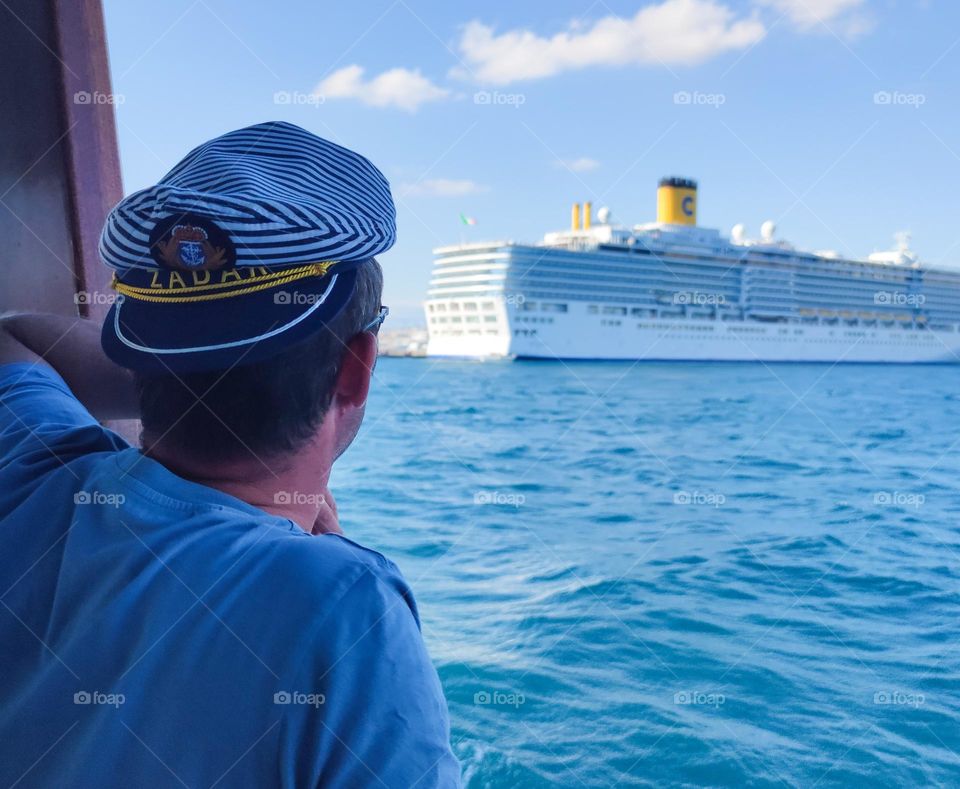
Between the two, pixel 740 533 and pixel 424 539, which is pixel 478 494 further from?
pixel 740 533

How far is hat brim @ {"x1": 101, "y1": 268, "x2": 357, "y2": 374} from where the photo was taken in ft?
2.08

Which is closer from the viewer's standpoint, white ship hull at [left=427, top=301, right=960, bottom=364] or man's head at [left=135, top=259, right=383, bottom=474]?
man's head at [left=135, top=259, right=383, bottom=474]

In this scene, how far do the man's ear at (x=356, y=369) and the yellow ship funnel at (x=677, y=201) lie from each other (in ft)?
127

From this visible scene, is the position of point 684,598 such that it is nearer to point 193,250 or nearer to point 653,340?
point 193,250

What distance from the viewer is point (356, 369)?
704mm

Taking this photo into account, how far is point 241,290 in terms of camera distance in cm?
65

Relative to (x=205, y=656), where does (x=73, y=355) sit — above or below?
above

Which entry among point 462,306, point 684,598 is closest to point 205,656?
point 684,598

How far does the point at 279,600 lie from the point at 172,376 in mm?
219

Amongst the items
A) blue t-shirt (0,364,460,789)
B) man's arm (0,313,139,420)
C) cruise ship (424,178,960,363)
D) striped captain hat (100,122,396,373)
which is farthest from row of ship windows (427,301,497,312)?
blue t-shirt (0,364,460,789)

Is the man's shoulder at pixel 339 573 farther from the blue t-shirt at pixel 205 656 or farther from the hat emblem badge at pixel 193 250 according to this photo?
the hat emblem badge at pixel 193 250

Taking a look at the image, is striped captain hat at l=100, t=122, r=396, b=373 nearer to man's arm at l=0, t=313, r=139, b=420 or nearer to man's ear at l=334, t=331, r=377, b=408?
man's ear at l=334, t=331, r=377, b=408

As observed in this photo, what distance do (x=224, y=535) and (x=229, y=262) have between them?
0.69 ft

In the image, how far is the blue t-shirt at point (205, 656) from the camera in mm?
533
